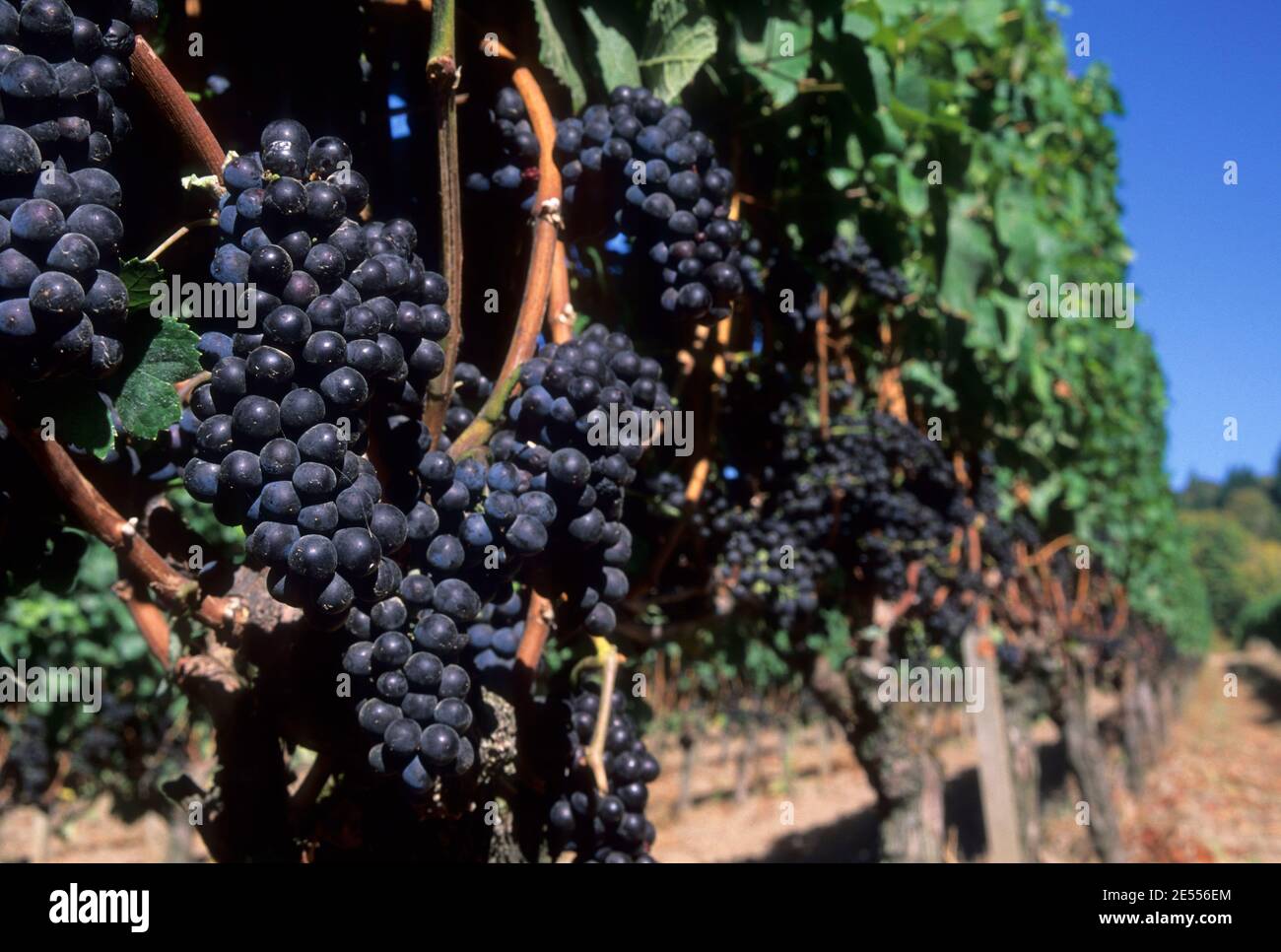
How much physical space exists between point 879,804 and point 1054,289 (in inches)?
116

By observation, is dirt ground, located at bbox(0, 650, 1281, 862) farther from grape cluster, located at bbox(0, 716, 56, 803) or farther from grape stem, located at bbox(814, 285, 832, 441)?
grape stem, located at bbox(814, 285, 832, 441)

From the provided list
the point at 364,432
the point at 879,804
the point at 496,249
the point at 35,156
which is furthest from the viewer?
the point at 879,804

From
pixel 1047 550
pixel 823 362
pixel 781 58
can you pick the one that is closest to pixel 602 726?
pixel 781 58

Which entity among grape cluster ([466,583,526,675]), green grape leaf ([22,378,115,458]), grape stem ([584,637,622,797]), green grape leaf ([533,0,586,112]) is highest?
green grape leaf ([533,0,586,112])

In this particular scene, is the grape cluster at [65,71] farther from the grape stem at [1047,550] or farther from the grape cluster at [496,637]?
the grape stem at [1047,550]

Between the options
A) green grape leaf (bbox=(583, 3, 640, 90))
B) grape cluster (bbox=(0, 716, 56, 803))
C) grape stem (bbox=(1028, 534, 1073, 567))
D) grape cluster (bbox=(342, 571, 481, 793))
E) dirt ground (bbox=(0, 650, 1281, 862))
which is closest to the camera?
grape cluster (bbox=(342, 571, 481, 793))

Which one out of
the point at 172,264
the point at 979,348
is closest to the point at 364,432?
the point at 172,264

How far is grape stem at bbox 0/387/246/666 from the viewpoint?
1289mm

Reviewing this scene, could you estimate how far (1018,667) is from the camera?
8.14 metres

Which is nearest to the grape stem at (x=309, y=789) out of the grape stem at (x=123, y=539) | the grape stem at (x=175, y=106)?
the grape stem at (x=123, y=539)

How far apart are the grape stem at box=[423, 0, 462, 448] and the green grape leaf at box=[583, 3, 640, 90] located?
1.65 ft

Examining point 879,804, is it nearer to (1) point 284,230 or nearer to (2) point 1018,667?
(2) point 1018,667

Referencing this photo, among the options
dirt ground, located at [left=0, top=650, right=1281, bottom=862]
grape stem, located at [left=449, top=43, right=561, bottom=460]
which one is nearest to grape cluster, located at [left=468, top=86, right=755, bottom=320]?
grape stem, located at [left=449, top=43, right=561, bottom=460]

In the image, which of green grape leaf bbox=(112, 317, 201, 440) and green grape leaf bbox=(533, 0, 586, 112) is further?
green grape leaf bbox=(533, 0, 586, 112)
